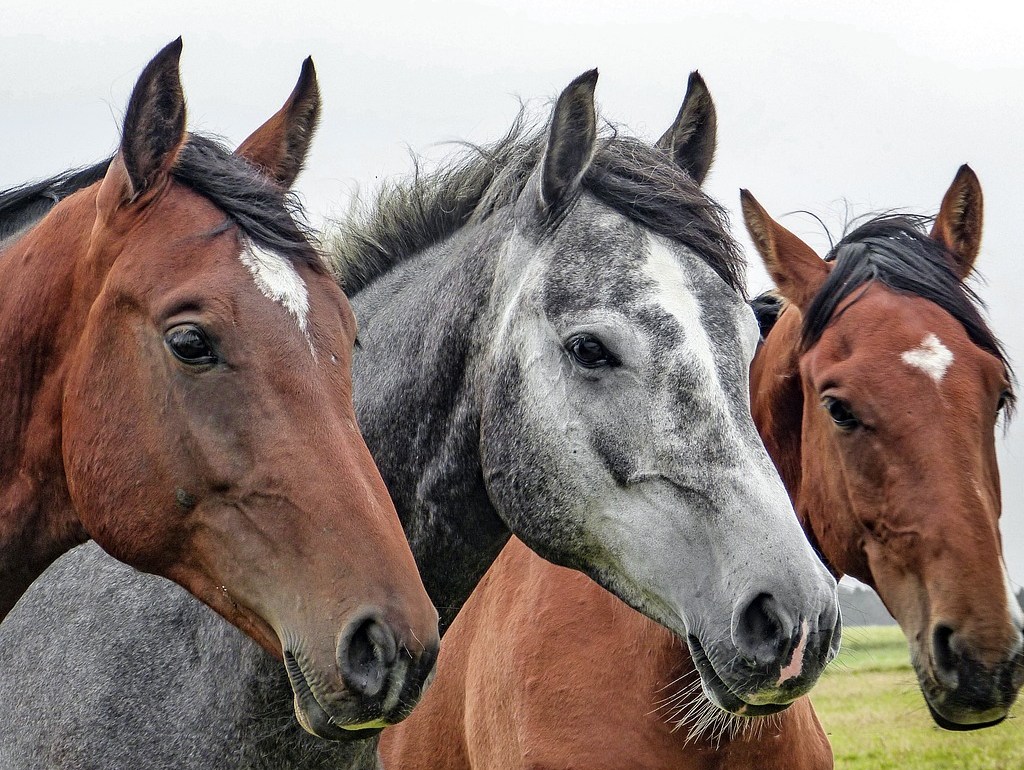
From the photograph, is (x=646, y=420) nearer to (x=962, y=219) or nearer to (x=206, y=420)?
(x=206, y=420)

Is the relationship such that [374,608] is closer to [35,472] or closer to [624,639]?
[35,472]

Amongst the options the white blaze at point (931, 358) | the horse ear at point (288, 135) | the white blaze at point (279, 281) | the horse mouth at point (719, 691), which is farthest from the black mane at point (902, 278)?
the white blaze at point (279, 281)

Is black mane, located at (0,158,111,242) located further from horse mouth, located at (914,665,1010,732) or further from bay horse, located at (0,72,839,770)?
horse mouth, located at (914,665,1010,732)

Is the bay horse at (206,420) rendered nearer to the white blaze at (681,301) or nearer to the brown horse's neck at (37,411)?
the brown horse's neck at (37,411)

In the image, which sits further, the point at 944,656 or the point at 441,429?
the point at 944,656

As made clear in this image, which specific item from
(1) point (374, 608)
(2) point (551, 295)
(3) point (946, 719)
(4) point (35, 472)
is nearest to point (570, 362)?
(2) point (551, 295)

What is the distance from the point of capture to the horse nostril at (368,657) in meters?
2.68

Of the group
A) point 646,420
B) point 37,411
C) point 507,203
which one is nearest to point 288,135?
point 507,203

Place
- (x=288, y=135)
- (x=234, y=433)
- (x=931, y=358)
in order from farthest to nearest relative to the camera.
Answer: (x=931, y=358)
(x=288, y=135)
(x=234, y=433)

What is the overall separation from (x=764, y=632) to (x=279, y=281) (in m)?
1.69

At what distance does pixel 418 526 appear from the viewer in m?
3.96

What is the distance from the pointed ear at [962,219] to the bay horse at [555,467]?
203cm

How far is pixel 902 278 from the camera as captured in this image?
5.17m

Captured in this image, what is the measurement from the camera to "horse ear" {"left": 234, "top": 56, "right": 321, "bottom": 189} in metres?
3.82
